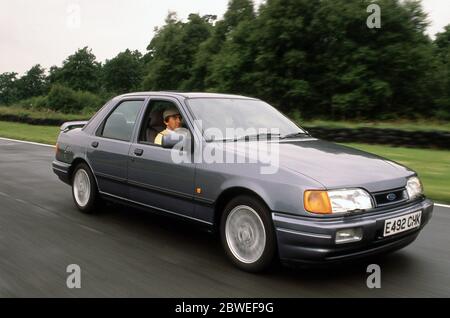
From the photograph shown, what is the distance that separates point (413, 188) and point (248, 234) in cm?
149

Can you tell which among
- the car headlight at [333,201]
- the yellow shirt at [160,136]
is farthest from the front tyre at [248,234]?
the yellow shirt at [160,136]

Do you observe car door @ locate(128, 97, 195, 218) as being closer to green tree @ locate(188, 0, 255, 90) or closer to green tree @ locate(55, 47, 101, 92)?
green tree @ locate(188, 0, 255, 90)

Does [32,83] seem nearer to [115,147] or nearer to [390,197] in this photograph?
[115,147]

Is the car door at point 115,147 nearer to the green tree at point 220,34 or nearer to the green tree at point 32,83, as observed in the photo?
the green tree at point 220,34

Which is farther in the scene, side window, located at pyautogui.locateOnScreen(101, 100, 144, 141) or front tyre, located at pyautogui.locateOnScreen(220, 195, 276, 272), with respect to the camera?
side window, located at pyautogui.locateOnScreen(101, 100, 144, 141)

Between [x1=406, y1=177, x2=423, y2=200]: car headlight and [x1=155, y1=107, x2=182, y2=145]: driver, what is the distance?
2.32 m

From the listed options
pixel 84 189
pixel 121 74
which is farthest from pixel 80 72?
pixel 84 189

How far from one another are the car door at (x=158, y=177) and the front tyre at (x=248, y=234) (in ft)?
1.59

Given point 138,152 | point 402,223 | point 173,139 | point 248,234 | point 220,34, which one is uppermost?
point 220,34

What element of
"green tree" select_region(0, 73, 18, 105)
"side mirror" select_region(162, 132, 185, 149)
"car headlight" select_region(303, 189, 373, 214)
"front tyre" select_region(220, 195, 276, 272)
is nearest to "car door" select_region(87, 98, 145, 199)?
"side mirror" select_region(162, 132, 185, 149)

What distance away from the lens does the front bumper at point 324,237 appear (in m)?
3.65

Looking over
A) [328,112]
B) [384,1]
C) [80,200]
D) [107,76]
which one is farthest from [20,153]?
[107,76]

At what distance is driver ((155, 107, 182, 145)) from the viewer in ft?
17.1

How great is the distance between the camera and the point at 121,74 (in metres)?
97.1
